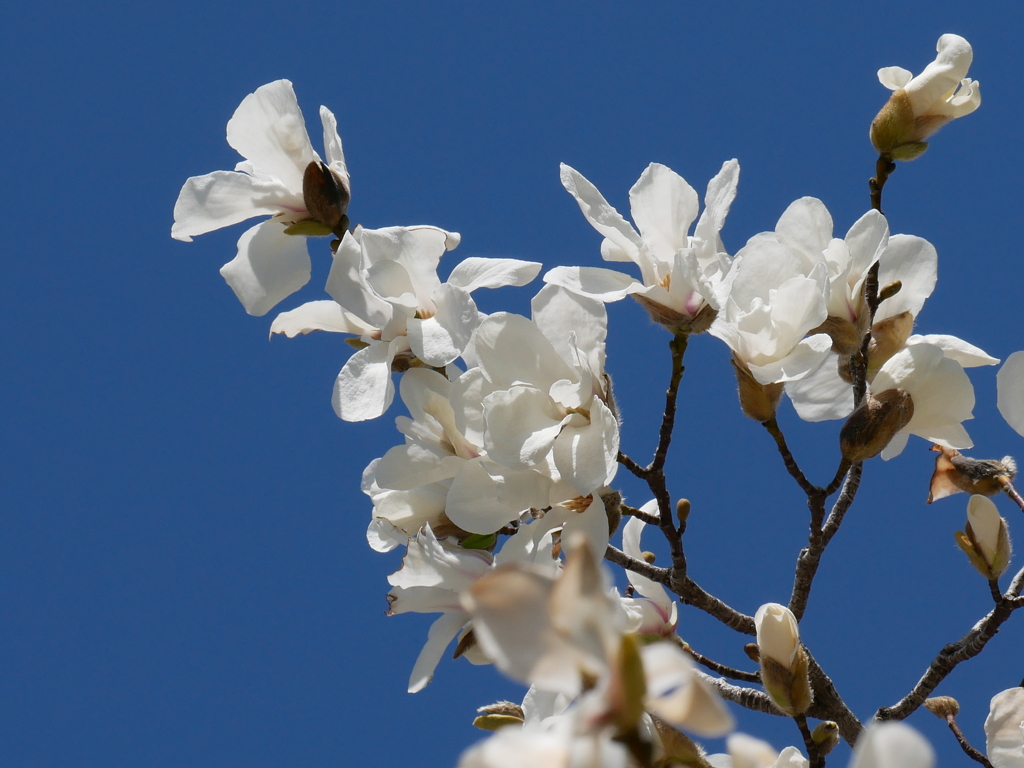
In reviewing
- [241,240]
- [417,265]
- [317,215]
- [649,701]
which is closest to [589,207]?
[417,265]

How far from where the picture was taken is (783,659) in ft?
2.68

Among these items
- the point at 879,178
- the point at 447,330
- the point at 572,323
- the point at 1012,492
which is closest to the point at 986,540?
the point at 1012,492

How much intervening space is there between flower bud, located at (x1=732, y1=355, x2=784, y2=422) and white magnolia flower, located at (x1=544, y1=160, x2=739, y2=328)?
0.07 meters

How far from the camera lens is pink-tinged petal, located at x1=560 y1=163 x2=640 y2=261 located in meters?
0.96

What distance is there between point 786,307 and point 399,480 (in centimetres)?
41

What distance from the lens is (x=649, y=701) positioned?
373mm

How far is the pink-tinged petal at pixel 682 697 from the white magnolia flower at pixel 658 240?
55cm

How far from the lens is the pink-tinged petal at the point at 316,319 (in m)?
1.05

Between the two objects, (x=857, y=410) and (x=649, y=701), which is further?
(x=857, y=410)

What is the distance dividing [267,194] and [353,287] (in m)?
0.19

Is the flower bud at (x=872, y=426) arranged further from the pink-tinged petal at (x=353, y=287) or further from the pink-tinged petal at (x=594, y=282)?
the pink-tinged petal at (x=353, y=287)

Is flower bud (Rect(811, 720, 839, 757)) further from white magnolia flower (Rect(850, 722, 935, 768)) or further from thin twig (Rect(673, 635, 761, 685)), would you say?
white magnolia flower (Rect(850, 722, 935, 768))

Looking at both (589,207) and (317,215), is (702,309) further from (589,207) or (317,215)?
(317,215)

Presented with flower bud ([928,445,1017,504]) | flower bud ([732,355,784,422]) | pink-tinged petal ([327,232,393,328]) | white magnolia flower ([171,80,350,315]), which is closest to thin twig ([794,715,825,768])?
flower bud ([732,355,784,422])
